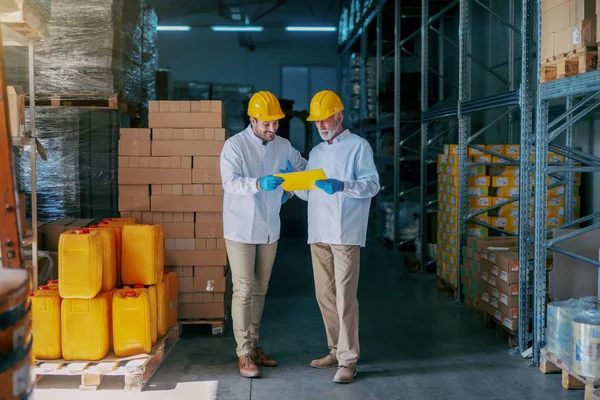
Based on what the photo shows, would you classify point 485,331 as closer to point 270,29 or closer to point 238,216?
point 238,216

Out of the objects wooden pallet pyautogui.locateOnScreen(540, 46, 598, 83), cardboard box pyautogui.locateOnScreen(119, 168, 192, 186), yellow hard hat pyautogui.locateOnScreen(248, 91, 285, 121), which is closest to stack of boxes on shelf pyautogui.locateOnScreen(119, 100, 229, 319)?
cardboard box pyautogui.locateOnScreen(119, 168, 192, 186)

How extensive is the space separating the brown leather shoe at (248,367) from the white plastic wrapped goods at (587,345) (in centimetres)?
235

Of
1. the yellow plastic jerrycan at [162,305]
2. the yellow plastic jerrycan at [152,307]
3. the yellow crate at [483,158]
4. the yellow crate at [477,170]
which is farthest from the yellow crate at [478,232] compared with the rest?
the yellow plastic jerrycan at [152,307]

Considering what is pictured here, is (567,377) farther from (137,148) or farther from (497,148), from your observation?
(137,148)

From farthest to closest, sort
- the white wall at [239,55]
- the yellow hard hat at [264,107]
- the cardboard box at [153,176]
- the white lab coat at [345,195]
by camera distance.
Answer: the white wall at [239,55] → the cardboard box at [153,176] → the yellow hard hat at [264,107] → the white lab coat at [345,195]

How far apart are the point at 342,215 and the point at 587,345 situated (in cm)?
192

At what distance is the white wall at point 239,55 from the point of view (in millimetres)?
19922

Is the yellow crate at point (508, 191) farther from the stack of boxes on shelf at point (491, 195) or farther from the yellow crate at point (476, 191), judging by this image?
the yellow crate at point (476, 191)

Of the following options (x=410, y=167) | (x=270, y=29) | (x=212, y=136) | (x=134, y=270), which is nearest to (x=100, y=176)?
(x=212, y=136)

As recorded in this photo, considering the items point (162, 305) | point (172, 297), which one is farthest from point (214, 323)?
point (162, 305)

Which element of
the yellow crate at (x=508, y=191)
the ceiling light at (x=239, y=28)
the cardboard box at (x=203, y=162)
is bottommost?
the yellow crate at (x=508, y=191)

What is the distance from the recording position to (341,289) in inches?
200

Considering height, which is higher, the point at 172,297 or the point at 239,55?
the point at 239,55

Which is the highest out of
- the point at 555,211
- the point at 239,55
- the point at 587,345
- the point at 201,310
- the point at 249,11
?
the point at 249,11
